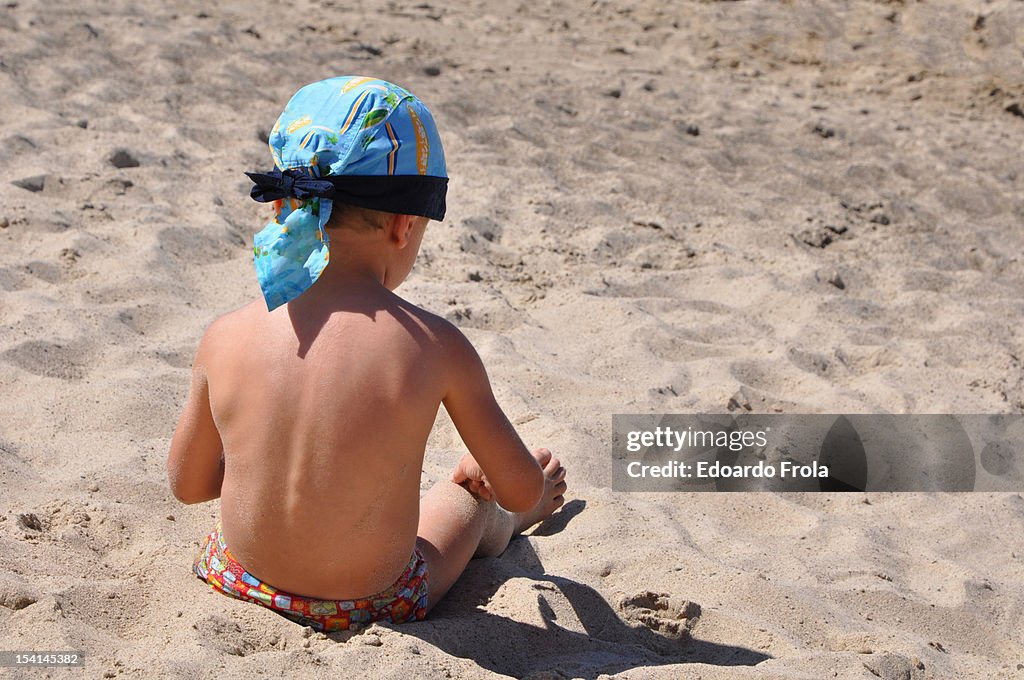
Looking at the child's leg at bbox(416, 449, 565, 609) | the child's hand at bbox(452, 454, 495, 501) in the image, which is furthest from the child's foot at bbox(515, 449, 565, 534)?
the child's hand at bbox(452, 454, 495, 501)

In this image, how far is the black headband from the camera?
199 cm

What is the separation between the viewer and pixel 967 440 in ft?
11.1

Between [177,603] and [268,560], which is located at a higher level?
[268,560]

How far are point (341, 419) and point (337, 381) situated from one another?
0.21ft

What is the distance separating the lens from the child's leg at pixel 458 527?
2396 mm

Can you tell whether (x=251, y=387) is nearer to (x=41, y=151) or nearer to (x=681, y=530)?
Result: (x=681, y=530)

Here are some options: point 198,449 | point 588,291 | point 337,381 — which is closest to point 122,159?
point 588,291

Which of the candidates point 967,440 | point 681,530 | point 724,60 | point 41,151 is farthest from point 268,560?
point 724,60

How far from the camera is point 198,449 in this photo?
2.19m

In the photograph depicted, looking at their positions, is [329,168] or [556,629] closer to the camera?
[329,168]

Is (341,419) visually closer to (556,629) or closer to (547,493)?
(556,629)

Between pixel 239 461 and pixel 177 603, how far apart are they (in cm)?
35

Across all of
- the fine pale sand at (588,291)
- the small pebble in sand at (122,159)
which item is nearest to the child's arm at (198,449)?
the fine pale sand at (588,291)

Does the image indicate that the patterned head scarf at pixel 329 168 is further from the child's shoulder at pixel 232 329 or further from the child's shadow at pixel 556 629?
the child's shadow at pixel 556 629
